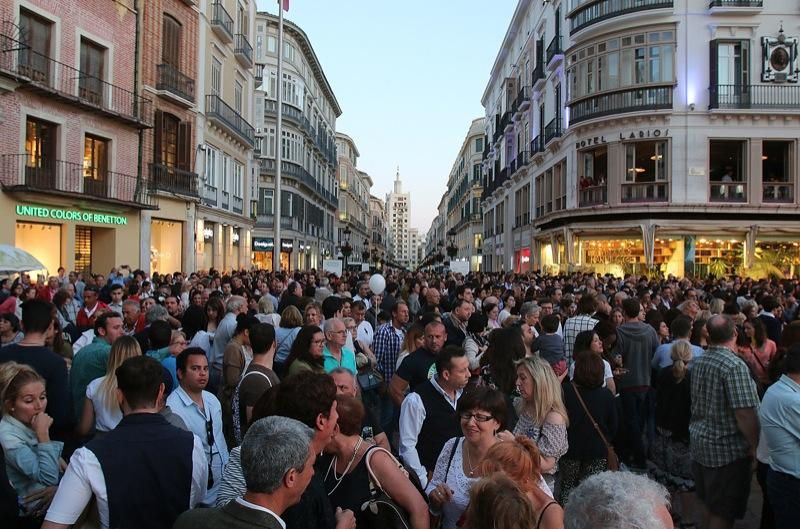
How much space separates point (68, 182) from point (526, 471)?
2117cm

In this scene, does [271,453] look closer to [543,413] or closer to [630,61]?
[543,413]

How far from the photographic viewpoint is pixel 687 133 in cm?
2838

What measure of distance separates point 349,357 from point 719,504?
3.78 metres

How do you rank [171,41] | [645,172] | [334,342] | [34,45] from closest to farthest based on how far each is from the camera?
[334,342] → [34,45] → [171,41] → [645,172]

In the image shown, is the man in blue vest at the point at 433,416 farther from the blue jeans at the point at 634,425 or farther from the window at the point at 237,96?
the window at the point at 237,96

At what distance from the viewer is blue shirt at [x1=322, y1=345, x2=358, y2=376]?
6.75m

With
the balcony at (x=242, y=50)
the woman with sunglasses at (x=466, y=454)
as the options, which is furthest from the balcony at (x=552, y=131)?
the woman with sunglasses at (x=466, y=454)

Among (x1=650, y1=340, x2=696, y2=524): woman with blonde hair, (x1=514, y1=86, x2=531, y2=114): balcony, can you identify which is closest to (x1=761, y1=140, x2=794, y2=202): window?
(x1=514, y1=86, x2=531, y2=114): balcony

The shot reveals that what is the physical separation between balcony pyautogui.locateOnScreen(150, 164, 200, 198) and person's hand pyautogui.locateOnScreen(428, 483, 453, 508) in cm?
2374

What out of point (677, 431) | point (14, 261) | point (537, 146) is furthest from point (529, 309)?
point (537, 146)

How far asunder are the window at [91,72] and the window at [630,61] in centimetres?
2054

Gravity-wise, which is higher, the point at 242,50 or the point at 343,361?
the point at 242,50

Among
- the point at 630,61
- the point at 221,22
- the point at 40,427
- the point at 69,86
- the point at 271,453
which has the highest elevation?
the point at 221,22

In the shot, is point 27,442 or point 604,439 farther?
point 604,439
